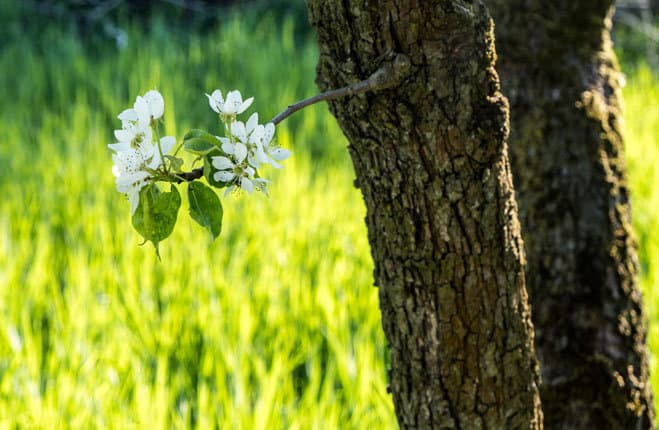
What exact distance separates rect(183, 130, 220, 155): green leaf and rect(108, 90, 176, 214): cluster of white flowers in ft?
0.06

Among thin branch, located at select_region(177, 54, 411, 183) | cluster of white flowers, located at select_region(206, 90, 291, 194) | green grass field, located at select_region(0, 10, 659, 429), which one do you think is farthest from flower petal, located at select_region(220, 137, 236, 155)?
green grass field, located at select_region(0, 10, 659, 429)

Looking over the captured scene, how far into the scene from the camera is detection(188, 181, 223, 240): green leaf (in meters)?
0.69

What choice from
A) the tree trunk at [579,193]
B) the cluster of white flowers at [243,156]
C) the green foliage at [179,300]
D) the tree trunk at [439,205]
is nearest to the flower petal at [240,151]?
the cluster of white flowers at [243,156]

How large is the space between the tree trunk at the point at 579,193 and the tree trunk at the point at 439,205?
49 cm

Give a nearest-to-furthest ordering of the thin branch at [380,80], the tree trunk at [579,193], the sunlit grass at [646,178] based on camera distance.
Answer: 1. the thin branch at [380,80]
2. the tree trunk at [579,193]
3. the sunlit grass at [646,178]

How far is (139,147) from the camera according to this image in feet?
2.18

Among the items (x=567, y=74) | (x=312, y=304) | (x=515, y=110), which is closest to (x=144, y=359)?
(x=312, y=304)

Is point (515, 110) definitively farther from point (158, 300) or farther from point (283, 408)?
point (158, 300)

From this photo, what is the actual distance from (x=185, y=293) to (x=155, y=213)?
128 cm

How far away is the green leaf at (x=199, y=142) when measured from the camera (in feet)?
2.22

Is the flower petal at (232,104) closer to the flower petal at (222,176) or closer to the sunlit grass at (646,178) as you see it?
the flower petal at (222,176)

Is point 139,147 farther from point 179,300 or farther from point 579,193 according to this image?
point 179,300

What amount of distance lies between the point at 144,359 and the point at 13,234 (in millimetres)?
740

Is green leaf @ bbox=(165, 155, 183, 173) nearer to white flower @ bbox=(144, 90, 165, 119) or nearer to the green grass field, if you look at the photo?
white flower @ bbox=(144, 90, 165, 119)
